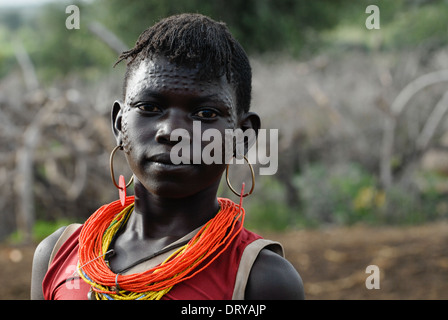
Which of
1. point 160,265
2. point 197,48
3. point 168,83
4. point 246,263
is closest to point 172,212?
point 160,265

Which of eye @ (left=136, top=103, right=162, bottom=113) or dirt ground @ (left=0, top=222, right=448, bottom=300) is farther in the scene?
dirt ground @ (left=0, top=222, right=448, bottom=300)

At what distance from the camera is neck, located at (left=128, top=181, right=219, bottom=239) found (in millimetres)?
1706

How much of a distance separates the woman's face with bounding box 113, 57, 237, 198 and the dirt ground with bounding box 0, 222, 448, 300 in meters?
3.69

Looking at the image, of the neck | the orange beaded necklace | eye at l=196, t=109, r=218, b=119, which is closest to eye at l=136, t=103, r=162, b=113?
eye at l=196, t=109, r=218, b=119

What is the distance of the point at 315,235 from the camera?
7445 mm

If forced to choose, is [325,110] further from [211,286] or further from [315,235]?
[211,286]

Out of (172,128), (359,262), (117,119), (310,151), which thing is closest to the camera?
(172,128)

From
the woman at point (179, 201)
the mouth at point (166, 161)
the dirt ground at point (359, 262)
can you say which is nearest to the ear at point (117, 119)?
the woman at point (179, 201)

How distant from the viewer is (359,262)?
5.95 meters

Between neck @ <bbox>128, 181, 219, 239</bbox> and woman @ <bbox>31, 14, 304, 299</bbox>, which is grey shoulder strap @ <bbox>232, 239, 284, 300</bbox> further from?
neck @ <bbox>128, 181, 219, 239</bbox>

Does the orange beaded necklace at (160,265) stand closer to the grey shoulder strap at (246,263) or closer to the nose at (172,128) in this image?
the grey shoulder strap at (246,263)

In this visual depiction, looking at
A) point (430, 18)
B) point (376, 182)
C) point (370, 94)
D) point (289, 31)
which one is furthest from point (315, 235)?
point (430, 18)

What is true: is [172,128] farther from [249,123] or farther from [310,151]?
[310,151]

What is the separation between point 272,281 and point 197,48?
0.72 m
